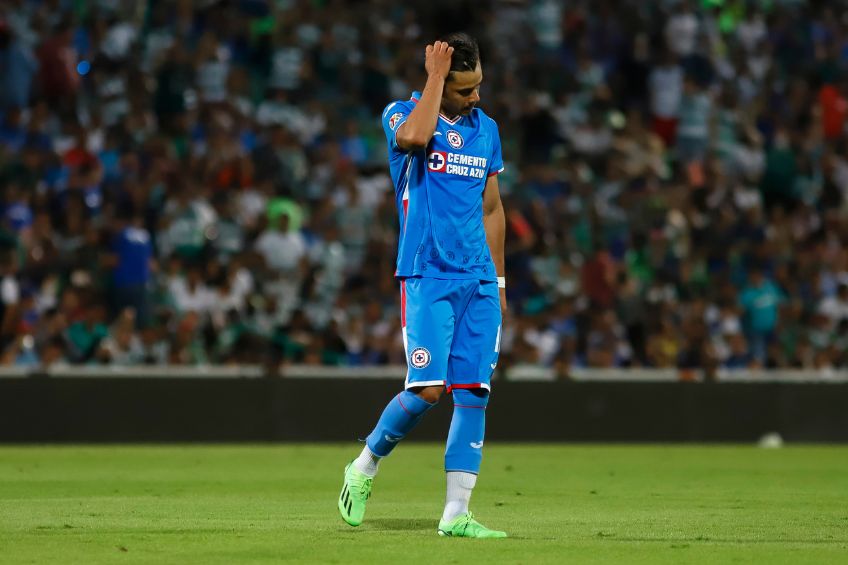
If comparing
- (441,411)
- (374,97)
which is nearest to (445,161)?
(441,411)

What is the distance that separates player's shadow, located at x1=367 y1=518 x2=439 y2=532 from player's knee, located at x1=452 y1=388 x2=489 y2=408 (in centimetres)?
79

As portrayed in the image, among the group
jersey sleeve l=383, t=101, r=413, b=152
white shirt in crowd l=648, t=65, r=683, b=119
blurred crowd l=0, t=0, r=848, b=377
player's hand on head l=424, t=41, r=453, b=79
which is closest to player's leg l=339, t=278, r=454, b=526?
jersey sleeve l=383, t=101, r=413, b=152

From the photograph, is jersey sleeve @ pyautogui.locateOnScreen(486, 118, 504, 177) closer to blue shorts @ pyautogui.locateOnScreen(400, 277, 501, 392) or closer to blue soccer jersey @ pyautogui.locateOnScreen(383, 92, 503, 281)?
blue soccer jersey @ pyautogui.locateOnScreen(383, 92, 503, 281)

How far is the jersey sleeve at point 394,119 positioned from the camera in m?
8.33

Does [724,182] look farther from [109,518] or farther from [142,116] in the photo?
[109,518]

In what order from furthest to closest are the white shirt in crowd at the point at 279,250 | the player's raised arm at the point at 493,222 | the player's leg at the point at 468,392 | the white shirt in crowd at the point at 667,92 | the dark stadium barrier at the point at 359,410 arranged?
the white shirt in crowd at the point at 667,92, the white shirt in crowd at the point at 279,250, the dark stadium barrier at the point at 359,410, the player's raised arm at the point at 493,222, the player's leg at the point at 468,392

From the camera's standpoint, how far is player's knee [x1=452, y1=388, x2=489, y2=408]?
8273 millimetres

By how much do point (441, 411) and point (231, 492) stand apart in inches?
287

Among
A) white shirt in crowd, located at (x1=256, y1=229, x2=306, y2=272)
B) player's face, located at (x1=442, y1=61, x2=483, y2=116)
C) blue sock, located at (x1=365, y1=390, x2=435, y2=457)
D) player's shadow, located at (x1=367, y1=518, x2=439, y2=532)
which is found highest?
player's face, located at (x1=442, y1=61, x2=483, y2=116)

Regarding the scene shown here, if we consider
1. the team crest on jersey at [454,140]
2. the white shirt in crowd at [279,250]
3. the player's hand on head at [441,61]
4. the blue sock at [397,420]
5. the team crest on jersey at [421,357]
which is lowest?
the white shirt in crowd at [279,250]

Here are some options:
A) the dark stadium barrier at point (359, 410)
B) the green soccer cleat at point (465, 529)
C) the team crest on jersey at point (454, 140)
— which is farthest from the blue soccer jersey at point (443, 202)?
the dark stadium barrier at point (359, 410)

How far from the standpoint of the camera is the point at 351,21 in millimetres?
22375

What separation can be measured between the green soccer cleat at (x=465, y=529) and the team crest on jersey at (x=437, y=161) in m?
1.78

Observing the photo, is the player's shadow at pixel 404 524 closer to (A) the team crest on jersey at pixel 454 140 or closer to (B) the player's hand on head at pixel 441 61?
(A) the team crest on jersey at pixel 454 140
